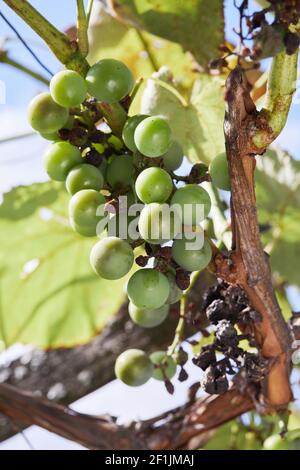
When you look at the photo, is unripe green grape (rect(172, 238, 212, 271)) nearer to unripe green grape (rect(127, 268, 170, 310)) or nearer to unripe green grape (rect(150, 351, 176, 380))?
unripe green grape (rect(127, 268, 170, 310))

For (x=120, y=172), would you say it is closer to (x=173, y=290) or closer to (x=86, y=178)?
(x=86, y=178)

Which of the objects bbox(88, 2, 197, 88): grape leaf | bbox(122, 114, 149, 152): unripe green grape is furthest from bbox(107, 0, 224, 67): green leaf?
bbox(122, 114, 149, 152): unripe green grape

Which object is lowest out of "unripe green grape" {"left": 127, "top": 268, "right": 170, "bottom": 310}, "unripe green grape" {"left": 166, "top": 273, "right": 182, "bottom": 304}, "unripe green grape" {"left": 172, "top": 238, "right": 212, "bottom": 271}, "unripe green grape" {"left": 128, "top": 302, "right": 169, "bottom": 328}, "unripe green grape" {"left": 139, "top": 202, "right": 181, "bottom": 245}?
"unripe green grape" {"left": 128, "top": 302, "right": 169, "bottom": 328}

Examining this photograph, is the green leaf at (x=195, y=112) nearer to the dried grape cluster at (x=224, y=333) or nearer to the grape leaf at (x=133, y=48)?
the grape leaf at (x=133, y=48)
